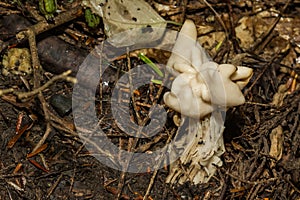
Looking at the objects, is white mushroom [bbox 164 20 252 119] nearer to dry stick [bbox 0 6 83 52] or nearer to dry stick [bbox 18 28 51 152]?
dry stick [bbox 18 28 51 152]

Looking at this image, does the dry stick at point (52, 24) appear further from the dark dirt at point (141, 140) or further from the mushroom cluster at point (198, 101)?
the mushroom cluster at point (198, 101)

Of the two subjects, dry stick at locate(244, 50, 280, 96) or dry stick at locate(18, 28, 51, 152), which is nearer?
dry stick at locate(18, 28, 51, 152)

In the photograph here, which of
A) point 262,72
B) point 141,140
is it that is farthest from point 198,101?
point 262,72

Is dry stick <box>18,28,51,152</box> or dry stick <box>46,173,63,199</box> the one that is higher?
dry stick <box>18,28,51,152</box>

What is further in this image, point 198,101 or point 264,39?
point 264,39

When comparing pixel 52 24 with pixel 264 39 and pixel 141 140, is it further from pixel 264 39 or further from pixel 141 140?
pixel 264 39

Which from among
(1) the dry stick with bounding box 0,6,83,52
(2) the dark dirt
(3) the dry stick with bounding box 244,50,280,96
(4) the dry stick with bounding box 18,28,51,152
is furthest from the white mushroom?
(1) the dry stick with bounding box 0,6,83,52

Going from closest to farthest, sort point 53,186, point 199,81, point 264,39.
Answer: point 199,81 < point 53,186 < point 264,39
